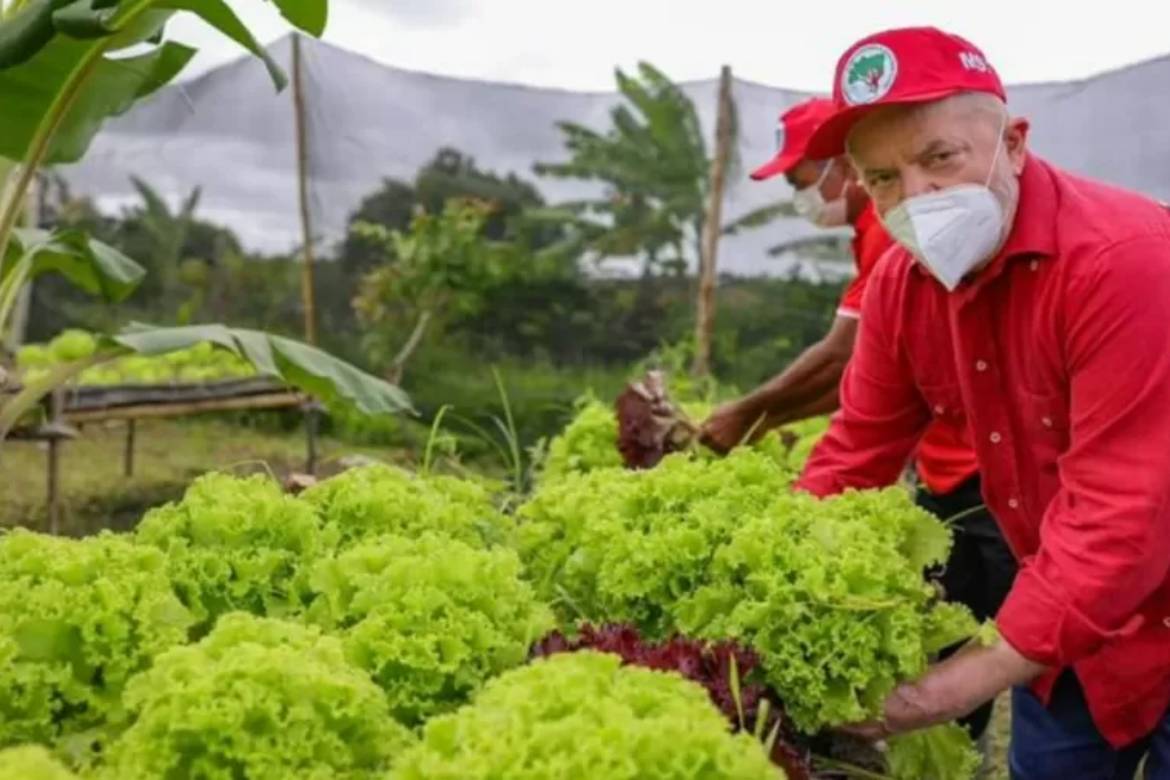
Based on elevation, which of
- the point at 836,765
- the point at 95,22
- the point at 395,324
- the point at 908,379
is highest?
the point at 95,22

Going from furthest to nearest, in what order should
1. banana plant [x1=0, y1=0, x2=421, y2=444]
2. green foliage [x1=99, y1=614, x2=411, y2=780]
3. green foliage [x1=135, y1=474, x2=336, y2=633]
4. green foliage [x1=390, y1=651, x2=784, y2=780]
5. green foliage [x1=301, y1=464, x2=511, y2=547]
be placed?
banana plant [x1=0, y1=0, x2=421, y2=444], green foliage [x1=301, y1=464, x2=511, y2=547], green foliage [x1=135, y1=474, x2=336, y2=633], green foliage [x1=99, y1=614, x2=411, y2=780], green foliage [x1=390, y1=651, x2=784, y2=780]

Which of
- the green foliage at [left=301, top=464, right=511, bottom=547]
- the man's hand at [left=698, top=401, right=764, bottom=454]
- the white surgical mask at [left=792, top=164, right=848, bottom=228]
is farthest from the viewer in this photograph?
the white surgical mask at [left=792, top=164, right=848, bottom=228]

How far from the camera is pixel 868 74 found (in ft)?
8.23

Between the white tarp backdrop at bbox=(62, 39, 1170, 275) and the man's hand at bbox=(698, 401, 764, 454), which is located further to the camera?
the white tarp backdrop at bbox=(62, 39, 1170, 275)

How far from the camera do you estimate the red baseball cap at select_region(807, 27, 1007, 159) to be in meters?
2.46

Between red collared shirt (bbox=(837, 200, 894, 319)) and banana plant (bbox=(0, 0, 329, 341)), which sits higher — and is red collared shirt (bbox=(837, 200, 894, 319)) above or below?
below

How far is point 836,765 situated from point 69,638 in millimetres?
1148

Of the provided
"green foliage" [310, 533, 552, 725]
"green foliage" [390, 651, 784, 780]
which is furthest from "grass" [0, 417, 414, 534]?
"green foliage" [390, 651, 784, 780]

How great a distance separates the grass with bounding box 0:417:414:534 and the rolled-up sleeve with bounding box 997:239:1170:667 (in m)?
6.43

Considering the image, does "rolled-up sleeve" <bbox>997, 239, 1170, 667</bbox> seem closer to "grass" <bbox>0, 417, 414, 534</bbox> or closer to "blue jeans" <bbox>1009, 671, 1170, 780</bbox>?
"blue jeans" <bbox>1009, 671, 1170, 780</bbox>

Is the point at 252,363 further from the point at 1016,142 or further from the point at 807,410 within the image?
the point at 1016,142

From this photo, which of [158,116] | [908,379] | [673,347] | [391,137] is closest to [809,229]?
[673,347]

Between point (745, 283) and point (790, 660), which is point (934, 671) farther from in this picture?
point (745, 283)

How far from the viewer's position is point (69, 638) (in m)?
2.04
